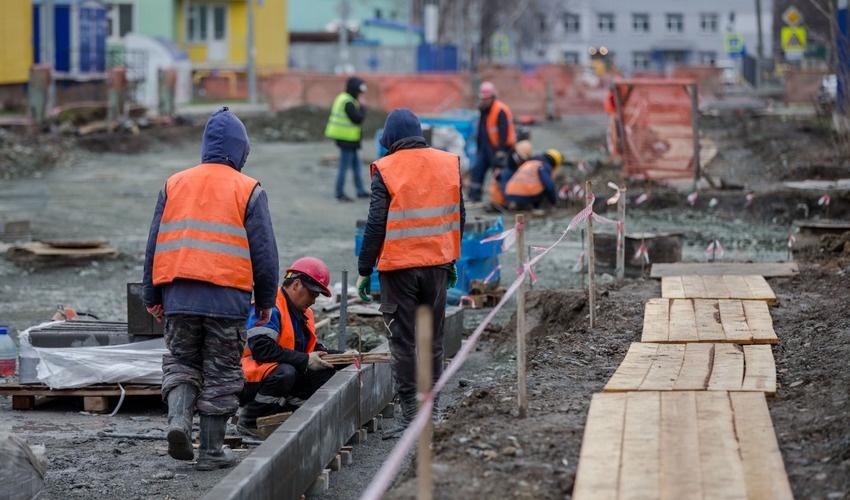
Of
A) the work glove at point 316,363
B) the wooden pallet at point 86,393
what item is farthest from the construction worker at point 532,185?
the work glove at point 316,363

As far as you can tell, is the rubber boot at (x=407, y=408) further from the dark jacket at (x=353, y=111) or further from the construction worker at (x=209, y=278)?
the dark jacket at (x=353, y=111)

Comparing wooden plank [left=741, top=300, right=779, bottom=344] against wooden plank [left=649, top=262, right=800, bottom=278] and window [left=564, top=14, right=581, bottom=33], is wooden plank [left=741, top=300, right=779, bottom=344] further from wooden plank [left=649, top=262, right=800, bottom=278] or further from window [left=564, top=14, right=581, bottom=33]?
window [left=564, top=14, right=581, bottom=33]

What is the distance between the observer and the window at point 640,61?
359 feet

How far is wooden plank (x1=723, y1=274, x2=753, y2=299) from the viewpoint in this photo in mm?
10055

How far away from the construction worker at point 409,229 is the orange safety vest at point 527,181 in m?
11.1

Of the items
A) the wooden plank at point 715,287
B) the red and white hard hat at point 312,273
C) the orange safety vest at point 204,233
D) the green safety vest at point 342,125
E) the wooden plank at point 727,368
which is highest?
the green safety vest at point 342,125

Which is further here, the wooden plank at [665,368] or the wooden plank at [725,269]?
the wooden plank at [725,269]

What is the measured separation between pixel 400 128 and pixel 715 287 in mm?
3830

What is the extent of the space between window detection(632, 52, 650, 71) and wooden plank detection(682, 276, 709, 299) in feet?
330

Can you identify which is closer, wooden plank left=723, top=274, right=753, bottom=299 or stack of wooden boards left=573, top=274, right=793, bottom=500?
stack of wooden boards left=573, top=274, right=793, bottom=500

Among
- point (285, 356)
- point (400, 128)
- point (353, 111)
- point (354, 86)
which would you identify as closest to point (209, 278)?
point (285, 356)

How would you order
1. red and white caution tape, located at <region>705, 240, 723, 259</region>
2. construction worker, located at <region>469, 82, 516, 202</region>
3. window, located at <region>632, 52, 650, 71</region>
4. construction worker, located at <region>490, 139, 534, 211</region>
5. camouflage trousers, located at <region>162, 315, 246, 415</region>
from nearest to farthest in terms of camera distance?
camouflage trousers, located at <region>162, 315, 246, 415</region>
red and white caution tape, located at <region>705, 240, 723, 259</region>
construction worker, located at <region>490, 139, 534, 211</region>
construction worker, located at <region>469, 82, 516, 202</region>
window, located at <region>632, 52, 650, 71</region>

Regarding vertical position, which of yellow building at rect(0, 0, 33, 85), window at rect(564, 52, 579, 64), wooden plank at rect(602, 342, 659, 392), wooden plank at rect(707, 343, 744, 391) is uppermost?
window at rect(564, 52, 579, 64)

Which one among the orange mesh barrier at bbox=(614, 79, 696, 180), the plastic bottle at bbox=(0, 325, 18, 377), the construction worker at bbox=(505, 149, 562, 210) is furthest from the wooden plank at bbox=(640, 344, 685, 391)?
the orange mesh barrier at bbox=(614, 79, 696, 180)
